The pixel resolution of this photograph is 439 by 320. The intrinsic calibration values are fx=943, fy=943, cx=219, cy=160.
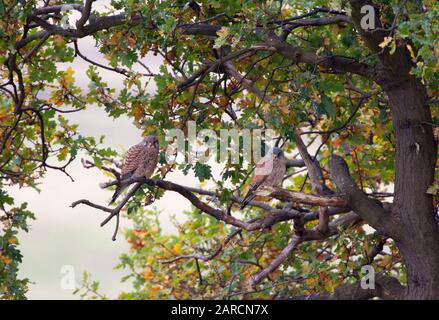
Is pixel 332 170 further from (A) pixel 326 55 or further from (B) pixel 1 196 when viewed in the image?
(B) pixel 1 196

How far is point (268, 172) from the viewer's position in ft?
29.2

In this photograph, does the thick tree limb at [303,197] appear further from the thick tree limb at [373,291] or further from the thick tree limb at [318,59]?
the thick tree limb at [373,291]

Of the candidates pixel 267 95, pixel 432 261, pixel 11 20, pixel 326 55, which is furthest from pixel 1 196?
pixel 432 261

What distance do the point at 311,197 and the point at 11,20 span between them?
294 centimetres

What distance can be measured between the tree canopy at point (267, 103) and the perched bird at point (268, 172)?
171 millimetres

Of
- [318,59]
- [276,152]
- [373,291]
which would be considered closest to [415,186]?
[318,59]

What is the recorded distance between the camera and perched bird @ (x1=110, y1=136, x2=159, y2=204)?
9.16m

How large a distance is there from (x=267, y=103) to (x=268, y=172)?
130 cm

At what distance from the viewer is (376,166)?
996 centimetres

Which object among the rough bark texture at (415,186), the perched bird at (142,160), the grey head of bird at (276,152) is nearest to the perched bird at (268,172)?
the grey head of bird at (276,152)

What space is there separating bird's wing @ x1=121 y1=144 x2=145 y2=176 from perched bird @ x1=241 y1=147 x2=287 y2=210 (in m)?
1.15

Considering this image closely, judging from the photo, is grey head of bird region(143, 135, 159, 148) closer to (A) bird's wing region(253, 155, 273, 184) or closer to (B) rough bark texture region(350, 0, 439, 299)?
(A) bird's wing region(253, 155, 273, 184)

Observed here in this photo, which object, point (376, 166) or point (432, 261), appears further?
point (376, 166)

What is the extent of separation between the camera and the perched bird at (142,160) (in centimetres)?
916
